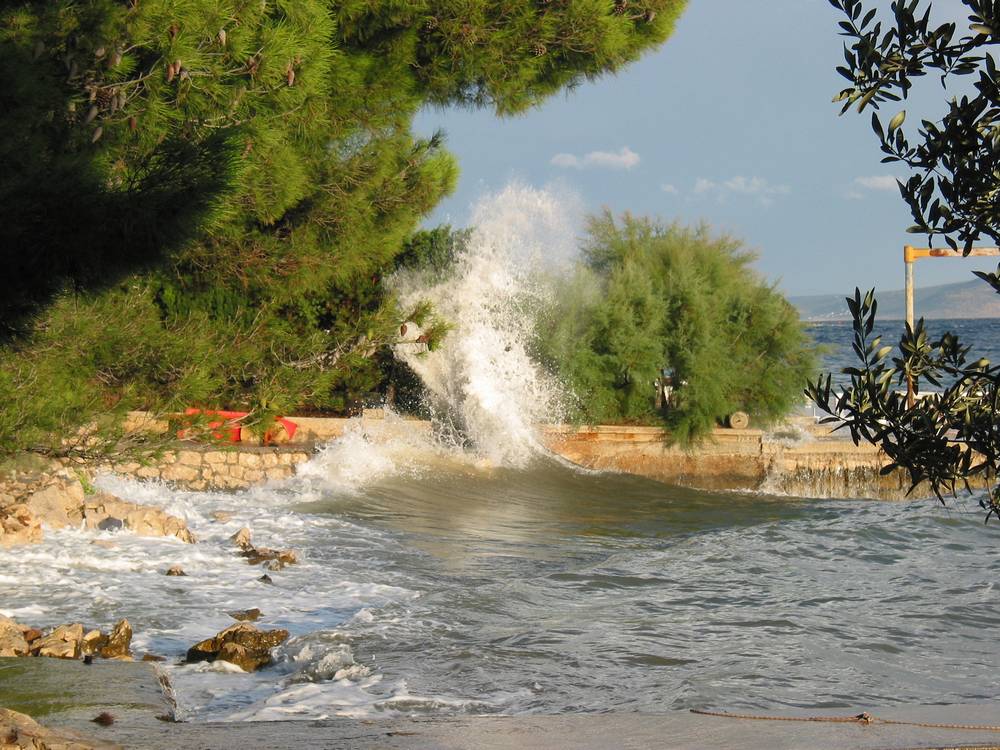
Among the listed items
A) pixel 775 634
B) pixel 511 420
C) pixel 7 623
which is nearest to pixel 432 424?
pixel 511 420

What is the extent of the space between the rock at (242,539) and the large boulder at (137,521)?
0.40 metres

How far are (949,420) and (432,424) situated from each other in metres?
13.8

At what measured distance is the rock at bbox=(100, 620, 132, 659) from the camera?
6500mm

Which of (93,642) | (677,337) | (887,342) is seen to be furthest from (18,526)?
(887,342)

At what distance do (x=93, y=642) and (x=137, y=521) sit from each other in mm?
4222

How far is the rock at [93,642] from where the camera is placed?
649 cm

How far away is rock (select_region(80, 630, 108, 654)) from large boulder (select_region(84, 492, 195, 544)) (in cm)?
385

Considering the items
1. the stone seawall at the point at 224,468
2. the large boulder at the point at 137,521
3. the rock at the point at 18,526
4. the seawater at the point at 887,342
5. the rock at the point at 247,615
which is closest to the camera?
the rock at the point at 247,615

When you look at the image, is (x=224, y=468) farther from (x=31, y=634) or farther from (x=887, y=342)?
(x=887, y=342)

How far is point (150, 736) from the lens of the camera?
442cm

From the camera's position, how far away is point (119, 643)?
6609 mm

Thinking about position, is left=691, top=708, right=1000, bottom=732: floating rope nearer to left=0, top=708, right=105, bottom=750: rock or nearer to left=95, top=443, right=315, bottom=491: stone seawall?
left=0, top=708, right=105, bottom=750: rock

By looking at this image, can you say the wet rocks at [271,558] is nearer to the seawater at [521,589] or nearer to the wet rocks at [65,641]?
the seawater at [521,589]

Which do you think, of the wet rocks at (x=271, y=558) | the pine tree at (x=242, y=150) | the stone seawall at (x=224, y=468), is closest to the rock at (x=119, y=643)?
the pine tree at (x=242, y=150)
